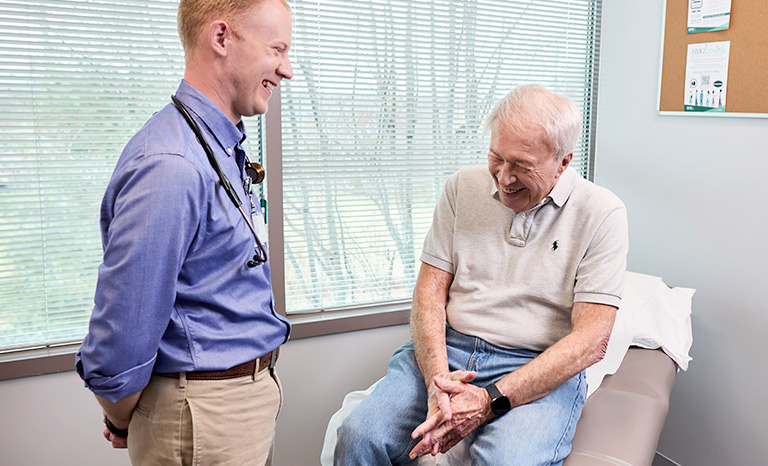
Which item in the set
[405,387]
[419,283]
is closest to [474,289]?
[419,283]

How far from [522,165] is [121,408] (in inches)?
42.7

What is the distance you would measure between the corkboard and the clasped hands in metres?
1.42

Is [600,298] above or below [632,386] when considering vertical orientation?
above

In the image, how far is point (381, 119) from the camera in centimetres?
238

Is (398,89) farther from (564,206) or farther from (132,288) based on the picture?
(132,288)

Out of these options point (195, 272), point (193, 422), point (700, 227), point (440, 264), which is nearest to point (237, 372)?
point (193, 422)

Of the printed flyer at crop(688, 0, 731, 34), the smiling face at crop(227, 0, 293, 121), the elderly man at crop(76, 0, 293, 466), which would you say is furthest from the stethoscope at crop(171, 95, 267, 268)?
the printed flyer at crop(688, 0, 731, 34)

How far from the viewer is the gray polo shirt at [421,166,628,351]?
1.63 meters

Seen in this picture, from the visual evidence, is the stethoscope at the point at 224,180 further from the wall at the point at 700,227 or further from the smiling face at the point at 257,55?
the wall at the point at 700,227

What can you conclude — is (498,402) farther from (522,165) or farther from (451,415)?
(522,165)

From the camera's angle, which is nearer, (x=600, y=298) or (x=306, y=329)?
(x=600, y=298)

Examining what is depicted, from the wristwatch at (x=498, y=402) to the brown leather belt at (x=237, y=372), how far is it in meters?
0.55

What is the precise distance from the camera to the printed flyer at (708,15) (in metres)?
2.16

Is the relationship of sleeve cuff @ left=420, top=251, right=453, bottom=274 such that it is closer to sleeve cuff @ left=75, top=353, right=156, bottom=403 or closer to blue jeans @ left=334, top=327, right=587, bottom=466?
blue jeans @ left=334, top=327, right=587, bottom=466
